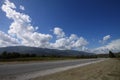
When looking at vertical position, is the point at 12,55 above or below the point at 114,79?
above

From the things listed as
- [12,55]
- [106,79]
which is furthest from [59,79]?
[12,55]

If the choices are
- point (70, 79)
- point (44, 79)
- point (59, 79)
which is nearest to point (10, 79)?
point (44, 79)

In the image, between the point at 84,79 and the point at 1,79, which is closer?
the point at 1,79

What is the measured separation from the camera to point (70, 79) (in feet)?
43.2

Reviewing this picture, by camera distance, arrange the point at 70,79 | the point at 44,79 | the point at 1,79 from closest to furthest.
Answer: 1. the point at 1,79
2. the point at 44,79
3. the point at 70,79

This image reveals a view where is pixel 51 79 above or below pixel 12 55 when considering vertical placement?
below

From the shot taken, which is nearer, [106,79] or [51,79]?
[51,79]

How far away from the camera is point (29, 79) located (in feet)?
39.4

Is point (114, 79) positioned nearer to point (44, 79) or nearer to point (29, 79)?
point (44, 79)

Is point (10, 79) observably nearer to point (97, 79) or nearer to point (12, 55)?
point (97, 79)

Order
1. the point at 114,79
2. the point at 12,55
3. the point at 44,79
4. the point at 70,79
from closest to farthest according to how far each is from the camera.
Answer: the point at 44,79 → the point at 70,79 → the point at 114,79 → the point at 12,55

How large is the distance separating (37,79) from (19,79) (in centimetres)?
135

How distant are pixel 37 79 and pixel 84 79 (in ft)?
13.4

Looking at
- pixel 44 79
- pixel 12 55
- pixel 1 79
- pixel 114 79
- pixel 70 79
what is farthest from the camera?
pixel 12 55
